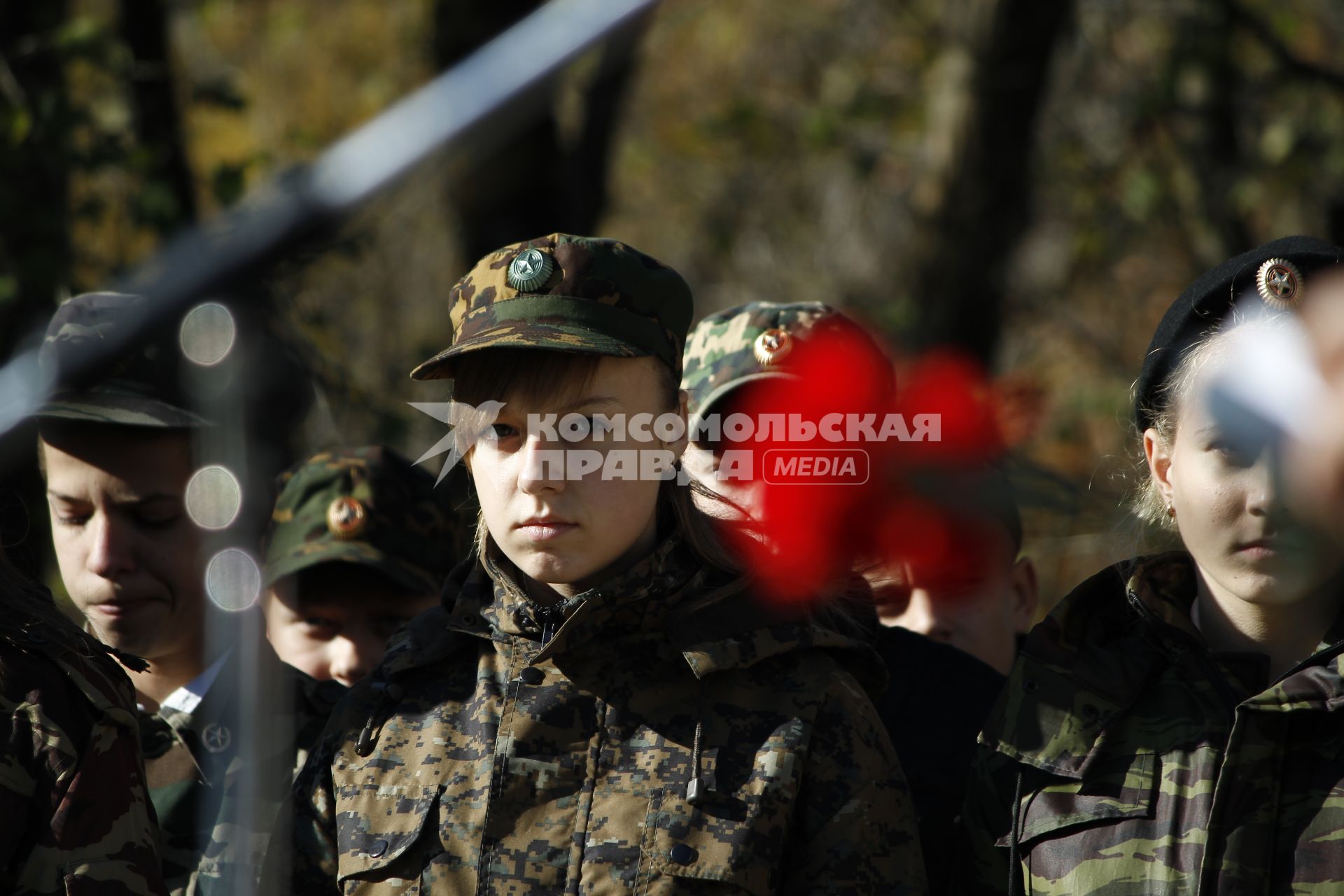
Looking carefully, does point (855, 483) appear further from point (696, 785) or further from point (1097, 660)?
point (696, 785)

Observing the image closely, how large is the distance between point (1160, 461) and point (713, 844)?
3.13 feet

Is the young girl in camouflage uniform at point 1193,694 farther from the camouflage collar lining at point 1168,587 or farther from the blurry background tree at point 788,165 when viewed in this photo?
the blurry background tree at point 788,165

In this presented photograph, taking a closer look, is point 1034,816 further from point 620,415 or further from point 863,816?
point 620,415

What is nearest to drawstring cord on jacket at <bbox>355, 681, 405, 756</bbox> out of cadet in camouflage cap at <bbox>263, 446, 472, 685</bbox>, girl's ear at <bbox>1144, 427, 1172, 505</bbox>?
cadet in camouflage cap at <bbox>263, 446, 472, 685</bbox>

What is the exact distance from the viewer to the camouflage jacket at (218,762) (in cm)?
271

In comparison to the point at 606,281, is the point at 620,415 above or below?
below

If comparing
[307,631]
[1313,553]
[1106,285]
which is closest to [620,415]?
[1313,553]

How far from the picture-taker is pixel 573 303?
2.47 meters

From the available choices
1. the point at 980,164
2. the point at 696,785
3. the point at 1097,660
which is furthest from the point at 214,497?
the point at 980,164

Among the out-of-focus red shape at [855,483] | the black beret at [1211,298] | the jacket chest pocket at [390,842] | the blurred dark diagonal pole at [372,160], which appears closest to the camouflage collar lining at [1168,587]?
the black beret at [1211,298]

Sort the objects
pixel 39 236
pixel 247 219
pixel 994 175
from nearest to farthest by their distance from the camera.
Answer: pixel 247 219
pixel 39 236
pixel 994 175

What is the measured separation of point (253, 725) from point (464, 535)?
6.04 ft

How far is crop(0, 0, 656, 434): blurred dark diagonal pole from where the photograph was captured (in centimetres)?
149

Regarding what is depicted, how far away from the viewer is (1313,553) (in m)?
2.26
